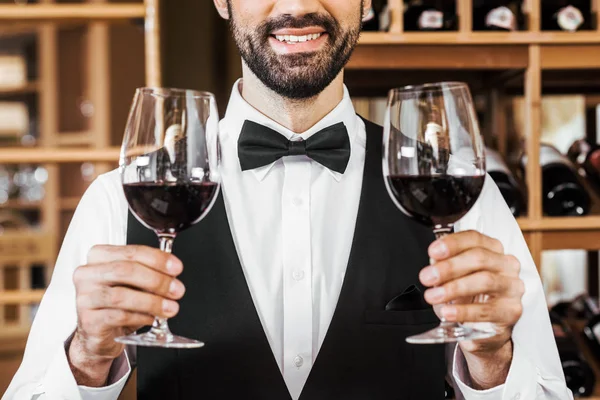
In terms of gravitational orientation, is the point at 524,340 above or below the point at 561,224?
below

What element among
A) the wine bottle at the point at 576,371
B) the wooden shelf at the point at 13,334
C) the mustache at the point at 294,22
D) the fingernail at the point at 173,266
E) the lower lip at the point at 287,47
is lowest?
the wooden shelf at the point at 13,334

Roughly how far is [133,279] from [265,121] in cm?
60

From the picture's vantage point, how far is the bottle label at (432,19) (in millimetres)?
1962

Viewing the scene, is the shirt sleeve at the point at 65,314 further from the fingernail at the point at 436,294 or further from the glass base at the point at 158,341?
the fingernail at the point at 436,294

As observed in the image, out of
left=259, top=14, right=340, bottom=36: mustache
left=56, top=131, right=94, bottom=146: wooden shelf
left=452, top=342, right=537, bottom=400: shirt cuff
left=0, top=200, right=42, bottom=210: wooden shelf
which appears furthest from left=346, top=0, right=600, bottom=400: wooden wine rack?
left=0, top=200, right=42, bottom=210: wooden shelf

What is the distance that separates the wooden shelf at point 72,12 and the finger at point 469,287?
1.42 m

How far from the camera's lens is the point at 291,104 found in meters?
1.35

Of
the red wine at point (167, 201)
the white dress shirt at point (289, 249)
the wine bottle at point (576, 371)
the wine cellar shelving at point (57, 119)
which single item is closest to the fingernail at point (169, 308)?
the red wine at point (167, 201)

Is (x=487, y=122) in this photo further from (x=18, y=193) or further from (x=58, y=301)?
(x=18, y=193)

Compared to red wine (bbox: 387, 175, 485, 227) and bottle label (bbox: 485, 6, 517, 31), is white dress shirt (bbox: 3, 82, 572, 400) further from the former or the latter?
bottle label (bbox: 485, 6, 517, 31)

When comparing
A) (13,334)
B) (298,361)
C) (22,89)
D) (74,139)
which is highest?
(22,89)

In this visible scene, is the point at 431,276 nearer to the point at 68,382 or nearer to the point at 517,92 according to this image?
the point at 68,382

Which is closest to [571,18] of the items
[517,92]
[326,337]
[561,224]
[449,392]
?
[517,92]

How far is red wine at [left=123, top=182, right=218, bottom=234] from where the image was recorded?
88 centimetres
